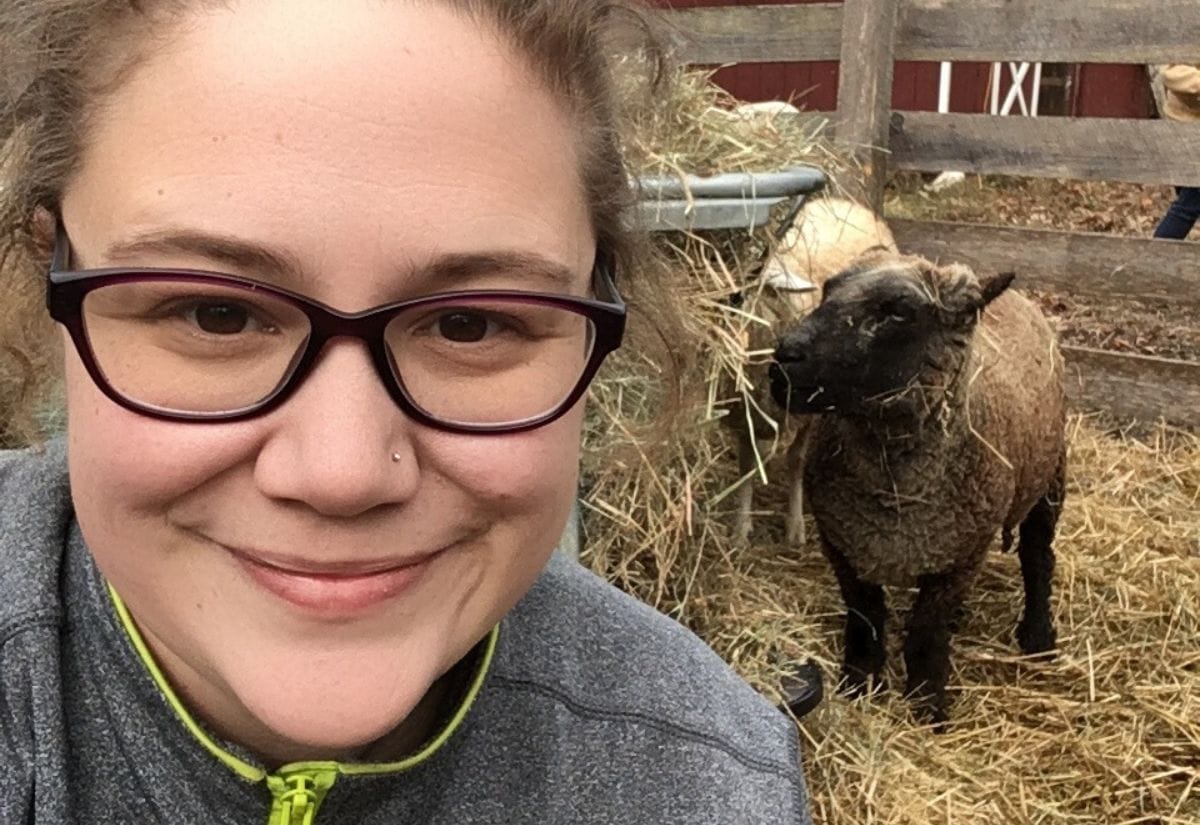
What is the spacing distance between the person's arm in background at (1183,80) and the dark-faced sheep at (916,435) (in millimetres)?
3498

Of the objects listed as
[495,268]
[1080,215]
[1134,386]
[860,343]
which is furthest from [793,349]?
[1080,215]

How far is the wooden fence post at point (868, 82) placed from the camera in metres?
5.46

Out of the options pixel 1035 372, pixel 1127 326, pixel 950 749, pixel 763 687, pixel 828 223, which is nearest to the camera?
pixel 763 687

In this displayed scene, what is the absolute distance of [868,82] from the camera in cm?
554

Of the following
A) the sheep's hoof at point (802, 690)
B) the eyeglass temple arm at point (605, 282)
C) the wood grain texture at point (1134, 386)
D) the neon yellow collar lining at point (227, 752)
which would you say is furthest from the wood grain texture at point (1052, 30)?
the neon yellow collar lining at point (227, 752)

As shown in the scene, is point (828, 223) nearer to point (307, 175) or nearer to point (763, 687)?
point (763, 687)

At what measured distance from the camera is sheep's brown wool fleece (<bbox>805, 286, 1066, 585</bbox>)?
331cm

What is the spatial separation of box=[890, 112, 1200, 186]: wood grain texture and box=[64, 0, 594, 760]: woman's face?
479cm

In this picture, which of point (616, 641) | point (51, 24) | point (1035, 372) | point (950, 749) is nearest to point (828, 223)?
point (1035, 372)

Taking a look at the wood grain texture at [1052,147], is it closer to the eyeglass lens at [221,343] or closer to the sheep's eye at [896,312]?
the sheep's eye at [896,312]

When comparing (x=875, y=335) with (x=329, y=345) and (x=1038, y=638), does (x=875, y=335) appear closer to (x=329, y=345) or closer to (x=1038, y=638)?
(x=1038, y=638)

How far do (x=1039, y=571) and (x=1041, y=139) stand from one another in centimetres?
239

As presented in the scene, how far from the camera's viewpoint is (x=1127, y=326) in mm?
6914

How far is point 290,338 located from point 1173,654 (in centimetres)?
357
